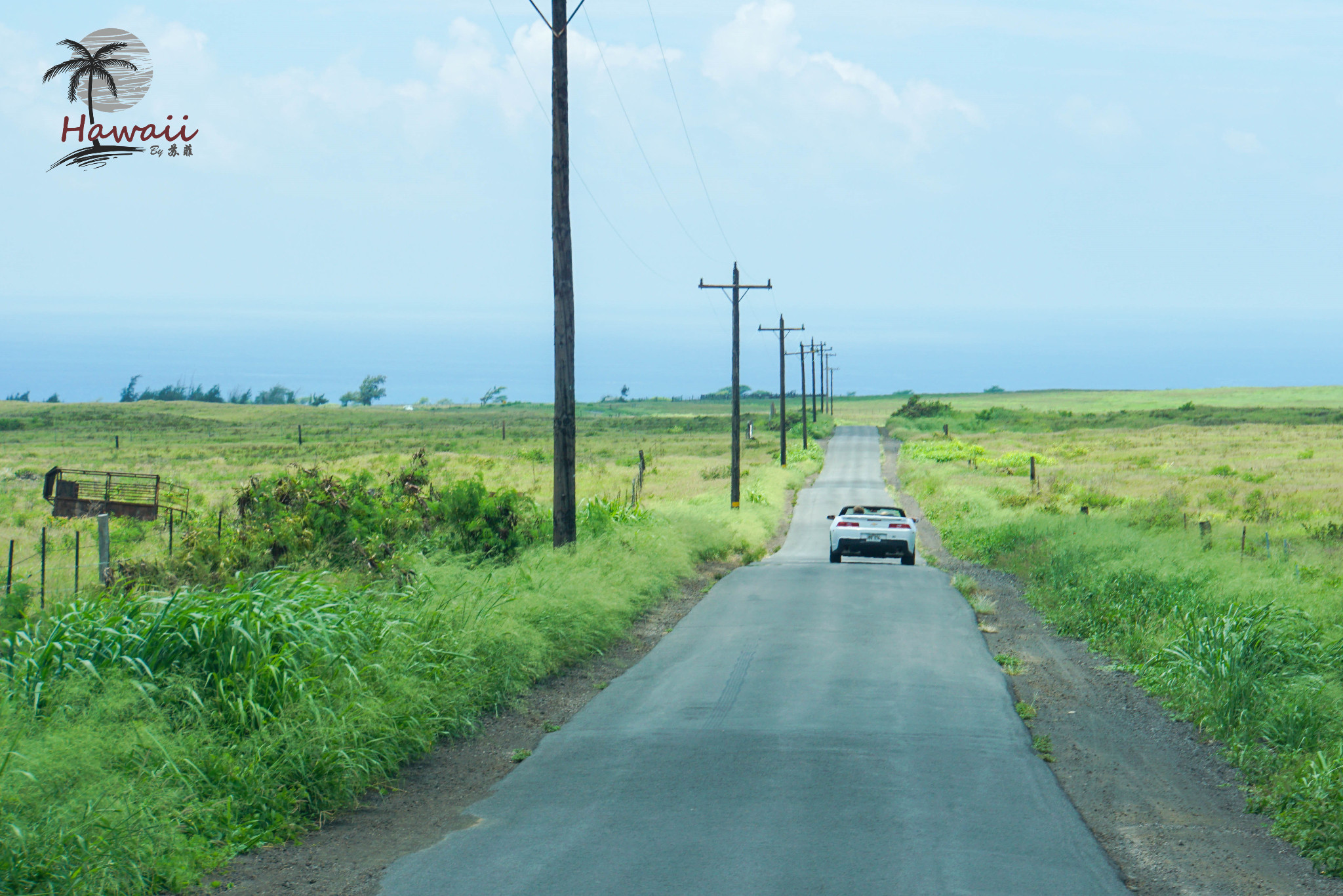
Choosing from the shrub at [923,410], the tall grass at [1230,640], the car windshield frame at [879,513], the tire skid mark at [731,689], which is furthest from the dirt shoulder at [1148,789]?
the shrub at [923,410]

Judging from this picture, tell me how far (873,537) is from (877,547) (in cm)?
24

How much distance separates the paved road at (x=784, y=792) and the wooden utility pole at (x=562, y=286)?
4.72 metres

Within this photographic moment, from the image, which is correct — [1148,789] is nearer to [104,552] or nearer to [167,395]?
[104,552]

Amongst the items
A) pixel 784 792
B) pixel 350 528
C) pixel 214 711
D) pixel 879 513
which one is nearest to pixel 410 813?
pixel 214 711

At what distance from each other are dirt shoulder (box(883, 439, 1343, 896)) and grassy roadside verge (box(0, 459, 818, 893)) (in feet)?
16.6

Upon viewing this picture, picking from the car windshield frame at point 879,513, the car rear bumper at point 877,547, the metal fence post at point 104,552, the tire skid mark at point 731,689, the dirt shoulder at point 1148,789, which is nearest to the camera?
the dirt shoulder at point 1148,789

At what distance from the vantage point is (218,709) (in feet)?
24.6

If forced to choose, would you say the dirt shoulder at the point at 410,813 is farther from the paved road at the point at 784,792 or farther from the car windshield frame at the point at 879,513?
the car windshield frame at the point at 879,513

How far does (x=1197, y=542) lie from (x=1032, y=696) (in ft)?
28.5

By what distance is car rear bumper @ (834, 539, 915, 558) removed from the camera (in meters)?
24.5

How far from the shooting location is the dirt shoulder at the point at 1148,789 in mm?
6218

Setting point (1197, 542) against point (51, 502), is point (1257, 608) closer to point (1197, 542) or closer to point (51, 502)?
point (1197, 542)

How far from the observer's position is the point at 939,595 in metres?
18.1

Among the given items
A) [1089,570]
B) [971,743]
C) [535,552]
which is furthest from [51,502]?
[971,743]
